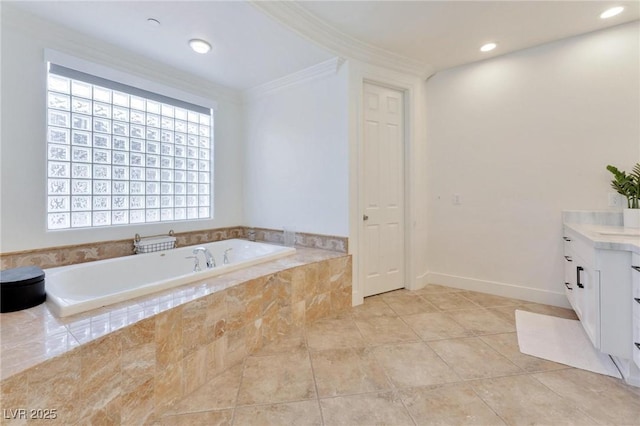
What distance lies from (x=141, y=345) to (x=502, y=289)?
10.6ft

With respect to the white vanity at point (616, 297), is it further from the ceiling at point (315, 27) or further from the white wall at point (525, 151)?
the ceiling at point (315, 27)

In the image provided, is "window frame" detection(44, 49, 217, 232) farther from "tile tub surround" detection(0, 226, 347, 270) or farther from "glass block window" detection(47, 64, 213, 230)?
"tile tub surround" detection(0, 226, 347, 270)

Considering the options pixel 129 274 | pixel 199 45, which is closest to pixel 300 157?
pixel 199 45

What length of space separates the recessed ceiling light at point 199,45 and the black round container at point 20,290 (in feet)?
6.50

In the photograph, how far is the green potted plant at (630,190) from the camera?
2.18 metres

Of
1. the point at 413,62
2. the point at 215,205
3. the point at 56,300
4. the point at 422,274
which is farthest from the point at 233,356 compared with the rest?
the point at 413,62

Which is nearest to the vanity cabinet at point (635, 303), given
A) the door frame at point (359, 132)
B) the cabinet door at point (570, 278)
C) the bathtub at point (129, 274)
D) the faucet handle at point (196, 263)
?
the cabinet door at point (570, 278)

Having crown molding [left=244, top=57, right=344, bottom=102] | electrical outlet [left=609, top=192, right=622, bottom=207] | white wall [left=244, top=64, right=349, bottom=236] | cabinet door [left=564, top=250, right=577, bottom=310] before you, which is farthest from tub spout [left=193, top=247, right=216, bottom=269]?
electrical outlet [left=609, top=192, right=622, bottom=207]

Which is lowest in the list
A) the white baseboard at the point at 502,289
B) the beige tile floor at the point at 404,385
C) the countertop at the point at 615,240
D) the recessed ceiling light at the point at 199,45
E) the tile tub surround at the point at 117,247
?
the beige tile floor at the point at 404,385

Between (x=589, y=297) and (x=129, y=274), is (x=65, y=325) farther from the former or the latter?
(x=589, y=297)

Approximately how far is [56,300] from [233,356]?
97 centimetres

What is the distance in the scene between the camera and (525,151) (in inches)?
111

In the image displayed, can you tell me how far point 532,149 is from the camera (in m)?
2.78

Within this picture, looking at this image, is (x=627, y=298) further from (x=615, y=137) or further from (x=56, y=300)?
(x=56, y=300)
